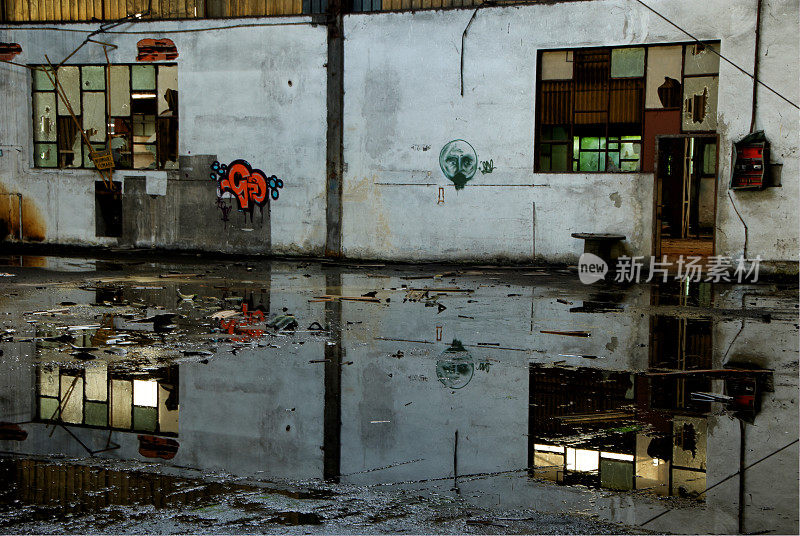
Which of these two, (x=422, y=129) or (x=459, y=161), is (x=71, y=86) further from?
(x=459, y=161)

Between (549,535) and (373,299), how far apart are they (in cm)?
741

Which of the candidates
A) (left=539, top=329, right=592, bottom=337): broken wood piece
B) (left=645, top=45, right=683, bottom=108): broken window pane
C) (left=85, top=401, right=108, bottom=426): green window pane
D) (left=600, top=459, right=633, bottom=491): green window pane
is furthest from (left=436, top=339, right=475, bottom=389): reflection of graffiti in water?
(left=645, top=45, right=683, bottom=108): broken window pane

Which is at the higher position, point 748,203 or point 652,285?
point 748,203

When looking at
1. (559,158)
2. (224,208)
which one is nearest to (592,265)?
(559,158)

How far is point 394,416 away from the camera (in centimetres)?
548

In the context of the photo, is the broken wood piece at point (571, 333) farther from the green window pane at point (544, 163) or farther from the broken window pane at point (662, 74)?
the broken window pane at point (662, 74)

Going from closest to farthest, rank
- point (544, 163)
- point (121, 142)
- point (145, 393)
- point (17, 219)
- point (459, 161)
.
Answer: point (145, 393), point (544, 163), point (459, 161), point (121, 142), point (17, 219)

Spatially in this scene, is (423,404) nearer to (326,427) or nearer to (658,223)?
(326,427)

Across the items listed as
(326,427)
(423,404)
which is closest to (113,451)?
(326,427)

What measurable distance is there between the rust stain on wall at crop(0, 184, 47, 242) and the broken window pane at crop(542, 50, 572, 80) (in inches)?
463

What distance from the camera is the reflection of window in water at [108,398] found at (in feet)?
17.6

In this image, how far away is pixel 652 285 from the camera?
519 inches

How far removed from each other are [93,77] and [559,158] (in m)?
10.5

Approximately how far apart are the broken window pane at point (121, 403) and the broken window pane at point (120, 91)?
43.4ft
